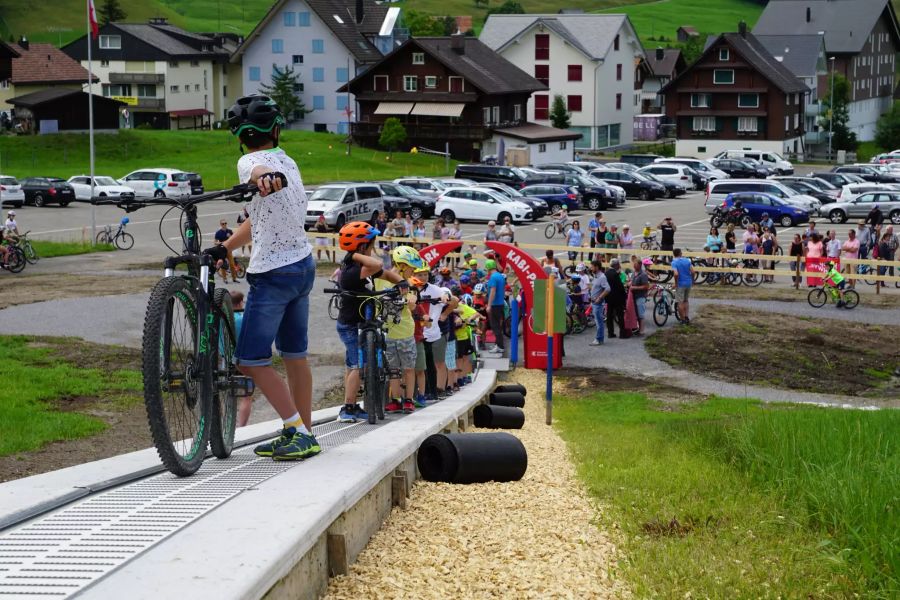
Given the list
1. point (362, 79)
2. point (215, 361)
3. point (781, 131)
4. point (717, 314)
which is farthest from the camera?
point (781, 131)

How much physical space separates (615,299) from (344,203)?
22180 mm

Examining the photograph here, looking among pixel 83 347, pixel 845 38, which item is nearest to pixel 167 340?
pixel 83 347

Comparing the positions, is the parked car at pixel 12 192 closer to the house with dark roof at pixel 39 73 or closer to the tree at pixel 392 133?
the tree at pixel 392 133

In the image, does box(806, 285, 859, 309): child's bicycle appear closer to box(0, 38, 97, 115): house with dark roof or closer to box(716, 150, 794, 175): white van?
box(716, 150, 794, 175): white van

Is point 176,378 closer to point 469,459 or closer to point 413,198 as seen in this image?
point 469,459

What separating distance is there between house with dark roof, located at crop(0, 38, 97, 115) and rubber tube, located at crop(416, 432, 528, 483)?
93.1 m

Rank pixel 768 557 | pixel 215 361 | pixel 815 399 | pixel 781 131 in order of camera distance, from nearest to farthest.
Answer: pixel 768 557 < pixel 215 361 < pixel 815 399 < pixel 781 131

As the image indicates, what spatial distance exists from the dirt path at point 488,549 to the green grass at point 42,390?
23.4 feet

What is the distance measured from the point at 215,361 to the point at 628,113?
109 m

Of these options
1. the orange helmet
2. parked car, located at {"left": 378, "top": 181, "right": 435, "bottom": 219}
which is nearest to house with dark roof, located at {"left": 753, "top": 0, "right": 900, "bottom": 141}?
parked car, located at {"left": 378, "top": 181, "right": 435, "bottom": 219}

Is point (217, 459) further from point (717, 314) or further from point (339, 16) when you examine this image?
point (339, 16)

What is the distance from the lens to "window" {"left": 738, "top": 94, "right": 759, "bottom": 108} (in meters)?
102

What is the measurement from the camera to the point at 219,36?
121 metres

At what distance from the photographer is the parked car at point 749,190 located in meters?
57.9
